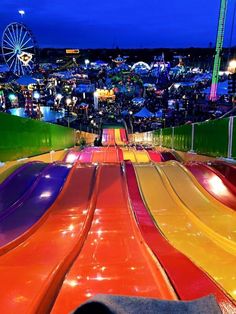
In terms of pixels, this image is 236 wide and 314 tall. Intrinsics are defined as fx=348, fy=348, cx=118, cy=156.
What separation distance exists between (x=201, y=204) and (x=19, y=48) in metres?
39.7

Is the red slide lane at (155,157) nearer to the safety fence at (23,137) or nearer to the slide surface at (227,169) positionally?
the safety fence at (23,137)

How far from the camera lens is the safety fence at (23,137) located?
20.7 feet

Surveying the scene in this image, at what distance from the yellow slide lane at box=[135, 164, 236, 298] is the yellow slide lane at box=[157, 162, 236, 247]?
0.14 meters

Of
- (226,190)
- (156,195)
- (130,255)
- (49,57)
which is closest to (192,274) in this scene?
(130,255)

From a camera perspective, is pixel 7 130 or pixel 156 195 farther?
pixel 7 130

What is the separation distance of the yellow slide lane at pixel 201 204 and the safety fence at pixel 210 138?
42.8 inches

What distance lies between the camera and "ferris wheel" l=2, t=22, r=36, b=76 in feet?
129

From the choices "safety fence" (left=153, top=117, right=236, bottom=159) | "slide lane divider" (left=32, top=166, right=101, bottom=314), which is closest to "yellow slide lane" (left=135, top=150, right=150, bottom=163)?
"safety fence" (left=153, top=117, right=236, bottom=159)

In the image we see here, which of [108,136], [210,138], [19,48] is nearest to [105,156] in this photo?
[210,138]

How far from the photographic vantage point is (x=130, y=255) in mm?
3045

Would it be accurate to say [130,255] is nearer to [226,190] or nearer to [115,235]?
[115,235]

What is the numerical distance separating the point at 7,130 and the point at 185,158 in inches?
242

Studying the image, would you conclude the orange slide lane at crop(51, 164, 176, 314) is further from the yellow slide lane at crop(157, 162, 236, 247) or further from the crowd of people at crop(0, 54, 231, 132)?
the crowd of people at crop(0, 54, 231, 132)

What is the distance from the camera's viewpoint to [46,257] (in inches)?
120
